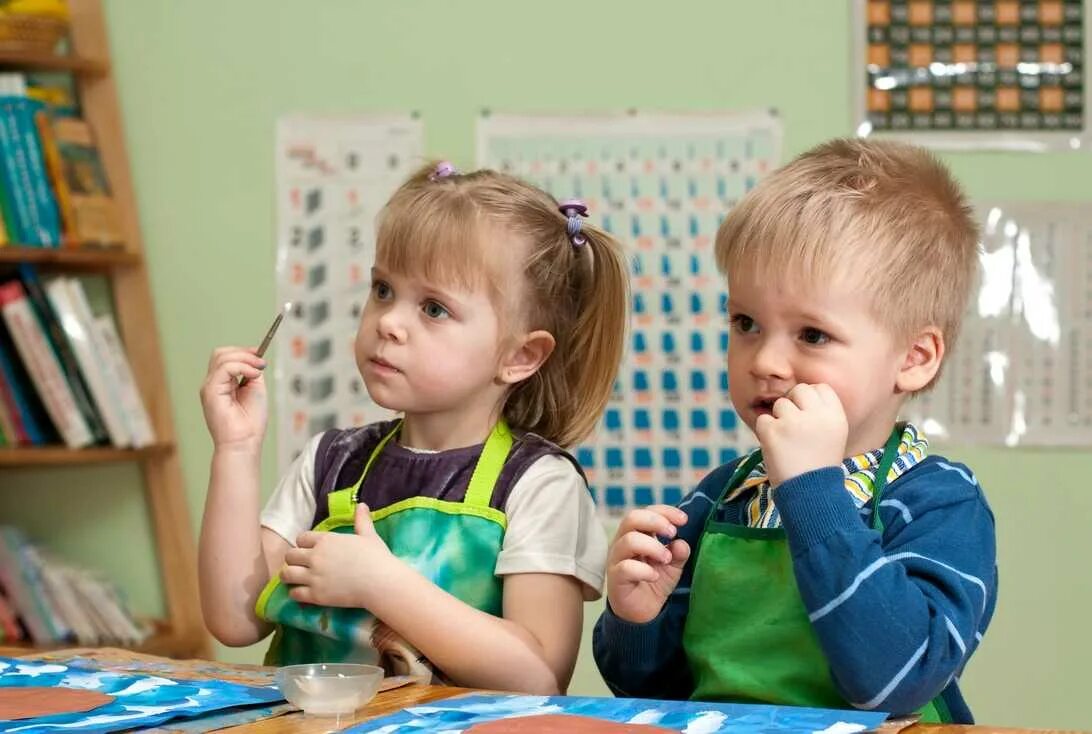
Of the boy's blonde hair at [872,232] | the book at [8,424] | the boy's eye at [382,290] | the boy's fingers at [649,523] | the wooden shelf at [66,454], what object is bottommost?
the wooden shelf at [66,454]

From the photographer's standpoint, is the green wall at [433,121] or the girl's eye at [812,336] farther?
the green wall at [433,121]

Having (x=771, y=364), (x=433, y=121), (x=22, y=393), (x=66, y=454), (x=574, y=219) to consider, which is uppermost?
(x=433, y=121)

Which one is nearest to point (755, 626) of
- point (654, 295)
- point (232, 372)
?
point (232, 372)

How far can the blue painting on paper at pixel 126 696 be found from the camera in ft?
3.13

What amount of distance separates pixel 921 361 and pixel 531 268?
431mm

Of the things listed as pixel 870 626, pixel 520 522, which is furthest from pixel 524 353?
pixel 870 626

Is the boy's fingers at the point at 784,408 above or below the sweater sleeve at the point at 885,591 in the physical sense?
above

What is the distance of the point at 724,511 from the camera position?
4.26 ft

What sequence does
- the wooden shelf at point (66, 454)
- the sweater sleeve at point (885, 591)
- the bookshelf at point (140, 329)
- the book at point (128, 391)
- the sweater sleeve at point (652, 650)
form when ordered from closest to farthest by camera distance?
1. the sweater sleeve at point (885, 591)
2. the sweater sleeve at point (652, 650)
3. the wooden shelf at point (66, 454)
4. the book at point (128, 391)
5. the bookshelf at point (140, 329)

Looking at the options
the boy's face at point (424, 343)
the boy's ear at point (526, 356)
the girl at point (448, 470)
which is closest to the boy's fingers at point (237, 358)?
the girl at point (448, 470)

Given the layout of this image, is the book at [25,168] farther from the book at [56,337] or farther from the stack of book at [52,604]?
the stack of book at [52,604]

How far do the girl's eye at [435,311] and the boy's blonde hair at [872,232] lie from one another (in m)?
0.31

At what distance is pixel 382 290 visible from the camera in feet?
4.83

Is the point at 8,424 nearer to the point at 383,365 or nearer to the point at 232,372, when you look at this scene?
the point at 232,372
